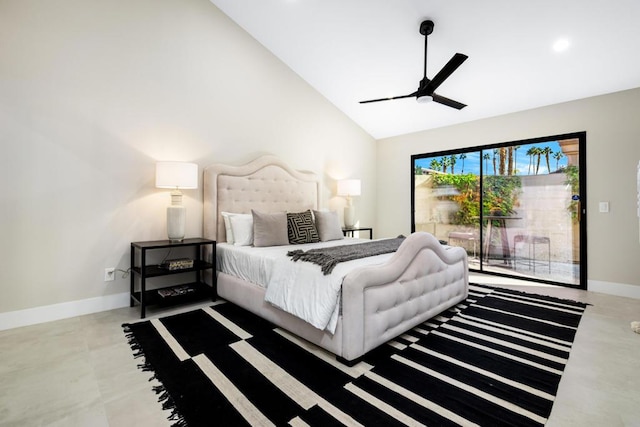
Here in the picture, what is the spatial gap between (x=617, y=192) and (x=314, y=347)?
4.03 m

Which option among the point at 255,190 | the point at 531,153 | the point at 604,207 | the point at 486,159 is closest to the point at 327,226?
the point at 255,190

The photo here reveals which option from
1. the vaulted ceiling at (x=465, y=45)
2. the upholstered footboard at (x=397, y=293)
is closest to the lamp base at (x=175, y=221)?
the upholstered footboard at (x=397, y=293)

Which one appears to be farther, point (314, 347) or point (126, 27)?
point (126, 27)

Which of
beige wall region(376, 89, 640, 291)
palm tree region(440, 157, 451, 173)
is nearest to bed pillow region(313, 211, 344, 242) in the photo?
palm tree region(440, 157, 451, 173)

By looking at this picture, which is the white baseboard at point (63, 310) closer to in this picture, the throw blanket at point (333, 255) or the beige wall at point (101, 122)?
the beige wall at point (101, 122)

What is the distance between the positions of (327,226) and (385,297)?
1862mm

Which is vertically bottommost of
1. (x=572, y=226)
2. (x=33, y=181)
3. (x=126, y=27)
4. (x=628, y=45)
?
(x=572, y=226)

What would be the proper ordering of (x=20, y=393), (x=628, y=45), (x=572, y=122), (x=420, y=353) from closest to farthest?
(x=20, y=393) → (x=420, y=353) → (x=628, y=45) → (x=572, y=122)

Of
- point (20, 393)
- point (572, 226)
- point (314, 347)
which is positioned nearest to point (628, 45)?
point (572, 226)

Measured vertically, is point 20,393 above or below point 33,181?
below

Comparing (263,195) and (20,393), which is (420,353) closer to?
(20,393)

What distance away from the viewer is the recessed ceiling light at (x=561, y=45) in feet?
10.1

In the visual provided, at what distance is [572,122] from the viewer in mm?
3973

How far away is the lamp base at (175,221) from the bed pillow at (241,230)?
56 cm
